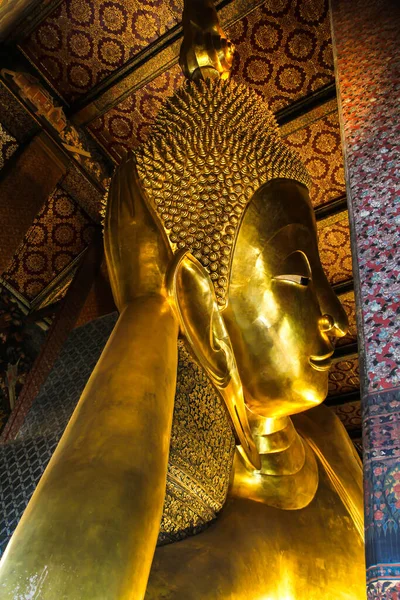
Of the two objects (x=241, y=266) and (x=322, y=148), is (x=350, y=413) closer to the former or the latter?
(x=322, y=148)

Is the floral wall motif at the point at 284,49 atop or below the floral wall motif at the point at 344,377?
atop

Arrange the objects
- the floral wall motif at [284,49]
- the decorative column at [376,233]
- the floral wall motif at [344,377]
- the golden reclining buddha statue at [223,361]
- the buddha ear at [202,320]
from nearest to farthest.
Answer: the decorative column at [376,233] < the golden reclining buddha statue at [223,361] < the buddha ear at [202,320] < the floral wall motif at [284,49] < the floral wall motif at [344,377]

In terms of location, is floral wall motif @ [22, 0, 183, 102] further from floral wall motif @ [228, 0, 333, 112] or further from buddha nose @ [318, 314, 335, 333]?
buddha nose @ [318, 314, 335, 333]

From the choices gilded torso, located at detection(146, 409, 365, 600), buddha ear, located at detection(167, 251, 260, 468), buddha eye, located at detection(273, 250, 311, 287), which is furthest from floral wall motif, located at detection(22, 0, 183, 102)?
gilded torso, located at detection(146, 409, 365, 600)

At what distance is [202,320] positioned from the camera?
162 centimetres

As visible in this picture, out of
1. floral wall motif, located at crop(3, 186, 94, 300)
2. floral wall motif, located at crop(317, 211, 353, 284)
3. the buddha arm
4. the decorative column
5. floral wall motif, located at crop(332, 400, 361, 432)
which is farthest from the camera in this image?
floral wall motif, located at crop(332, 400, 361, 432)

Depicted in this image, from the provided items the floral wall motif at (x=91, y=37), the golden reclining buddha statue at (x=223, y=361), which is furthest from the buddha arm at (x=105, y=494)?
the floral wall motif at (x=91, y=37)

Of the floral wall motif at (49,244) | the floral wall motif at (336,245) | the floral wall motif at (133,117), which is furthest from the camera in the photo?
the floral wall motif at (336,245)

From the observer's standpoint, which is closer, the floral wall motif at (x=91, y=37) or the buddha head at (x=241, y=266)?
the buddha head at (x=241, y=266)

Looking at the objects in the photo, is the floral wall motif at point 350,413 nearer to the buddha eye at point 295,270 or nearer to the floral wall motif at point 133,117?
the floral wall motif at point 133,117

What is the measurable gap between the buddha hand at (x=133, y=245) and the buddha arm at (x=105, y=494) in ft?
0.85

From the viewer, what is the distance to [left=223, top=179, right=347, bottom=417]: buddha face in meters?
1.74

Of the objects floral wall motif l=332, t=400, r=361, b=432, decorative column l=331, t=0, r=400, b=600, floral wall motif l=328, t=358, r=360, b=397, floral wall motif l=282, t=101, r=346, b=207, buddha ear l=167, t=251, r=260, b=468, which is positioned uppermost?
decorative column l=331, t=0, r=400, b=600

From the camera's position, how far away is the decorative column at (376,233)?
2.61ft
